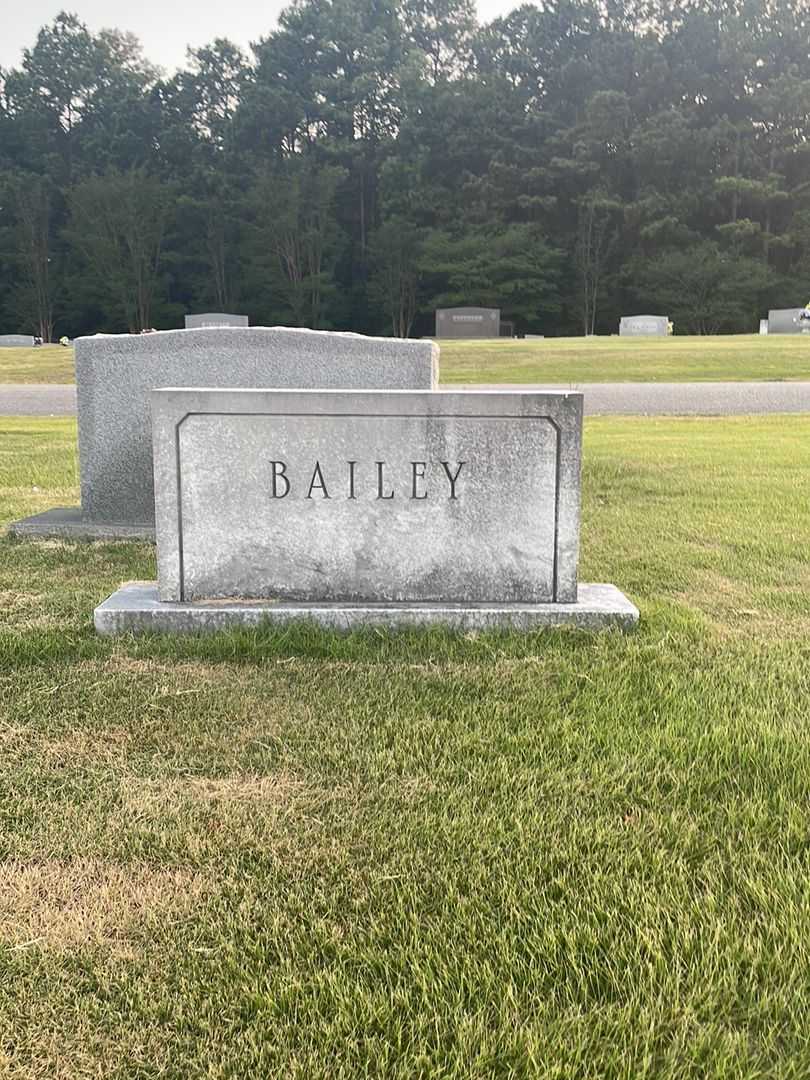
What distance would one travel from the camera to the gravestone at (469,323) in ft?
132

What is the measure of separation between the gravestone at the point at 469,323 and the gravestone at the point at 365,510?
37869 millimetres

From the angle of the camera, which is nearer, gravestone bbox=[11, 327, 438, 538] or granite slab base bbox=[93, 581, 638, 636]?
granite slab base bbox=[93, 581, 638, 636]

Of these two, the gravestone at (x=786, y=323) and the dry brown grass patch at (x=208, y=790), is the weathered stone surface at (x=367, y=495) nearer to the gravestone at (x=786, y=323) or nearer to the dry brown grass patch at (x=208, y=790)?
the dry brown grass patch at (x=208, y=790)

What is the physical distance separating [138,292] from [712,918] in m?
50.9

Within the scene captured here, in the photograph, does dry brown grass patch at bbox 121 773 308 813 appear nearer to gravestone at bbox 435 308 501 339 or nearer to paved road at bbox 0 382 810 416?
paved road at bbox 0 382 810 416

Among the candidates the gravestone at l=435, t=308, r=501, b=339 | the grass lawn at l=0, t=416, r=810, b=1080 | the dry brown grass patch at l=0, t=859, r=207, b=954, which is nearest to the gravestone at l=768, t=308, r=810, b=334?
the gravestone at l=435, t=308, r=501, b=339

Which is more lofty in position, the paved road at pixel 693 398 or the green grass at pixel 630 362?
the green grass at pixel 630 362

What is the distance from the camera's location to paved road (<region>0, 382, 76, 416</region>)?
1253 centimetres

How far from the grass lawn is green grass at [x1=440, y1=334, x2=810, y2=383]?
14.7 metres

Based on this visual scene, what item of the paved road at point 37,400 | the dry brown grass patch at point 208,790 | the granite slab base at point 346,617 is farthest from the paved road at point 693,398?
the dry brown grass patch at point 208,790

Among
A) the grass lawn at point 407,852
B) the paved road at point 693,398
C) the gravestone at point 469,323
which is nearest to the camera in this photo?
the grass lawn at point 407,852

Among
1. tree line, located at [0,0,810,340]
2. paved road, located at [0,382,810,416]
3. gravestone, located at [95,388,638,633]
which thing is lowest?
gravestone, located at [95,388,638,633]

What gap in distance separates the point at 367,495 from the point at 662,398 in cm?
1107

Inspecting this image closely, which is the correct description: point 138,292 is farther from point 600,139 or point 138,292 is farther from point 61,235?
point 600,139
